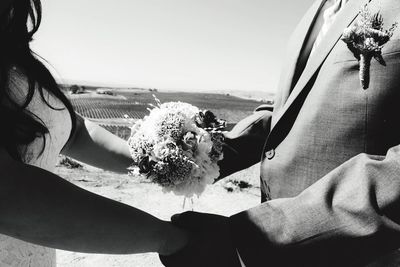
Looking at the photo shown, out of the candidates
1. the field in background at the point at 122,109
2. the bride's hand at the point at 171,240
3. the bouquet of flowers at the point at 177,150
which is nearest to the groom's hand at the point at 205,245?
the bride's hand at the point at 171,240

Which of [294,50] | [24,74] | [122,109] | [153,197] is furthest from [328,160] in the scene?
[122,109]

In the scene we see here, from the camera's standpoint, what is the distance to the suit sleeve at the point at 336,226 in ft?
4.30

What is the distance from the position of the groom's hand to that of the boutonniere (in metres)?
1.02

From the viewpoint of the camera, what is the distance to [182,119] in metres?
1.96

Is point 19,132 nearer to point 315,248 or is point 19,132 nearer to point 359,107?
point 315,248

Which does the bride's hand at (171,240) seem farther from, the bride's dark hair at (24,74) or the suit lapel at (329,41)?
the suit lapel at (329,41)

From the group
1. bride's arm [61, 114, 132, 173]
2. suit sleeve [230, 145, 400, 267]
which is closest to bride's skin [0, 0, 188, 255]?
suit sleeve [230, 145, 400, 267]

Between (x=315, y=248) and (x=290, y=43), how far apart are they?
4.80 feet

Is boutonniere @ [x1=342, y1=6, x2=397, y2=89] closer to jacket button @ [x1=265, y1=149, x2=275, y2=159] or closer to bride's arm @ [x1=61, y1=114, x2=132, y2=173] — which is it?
jacket button @ [x1=265, y1=149, x2=275, y2=159]

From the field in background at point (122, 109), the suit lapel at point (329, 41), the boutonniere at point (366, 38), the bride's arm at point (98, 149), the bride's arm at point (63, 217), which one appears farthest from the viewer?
the field in background at point (122, 109)

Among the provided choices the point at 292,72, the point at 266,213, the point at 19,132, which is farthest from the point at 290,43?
the point at 19,132

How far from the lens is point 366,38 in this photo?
159 cm

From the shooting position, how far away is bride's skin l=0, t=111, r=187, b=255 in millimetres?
1029

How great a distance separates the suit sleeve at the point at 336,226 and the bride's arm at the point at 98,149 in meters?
1.14
